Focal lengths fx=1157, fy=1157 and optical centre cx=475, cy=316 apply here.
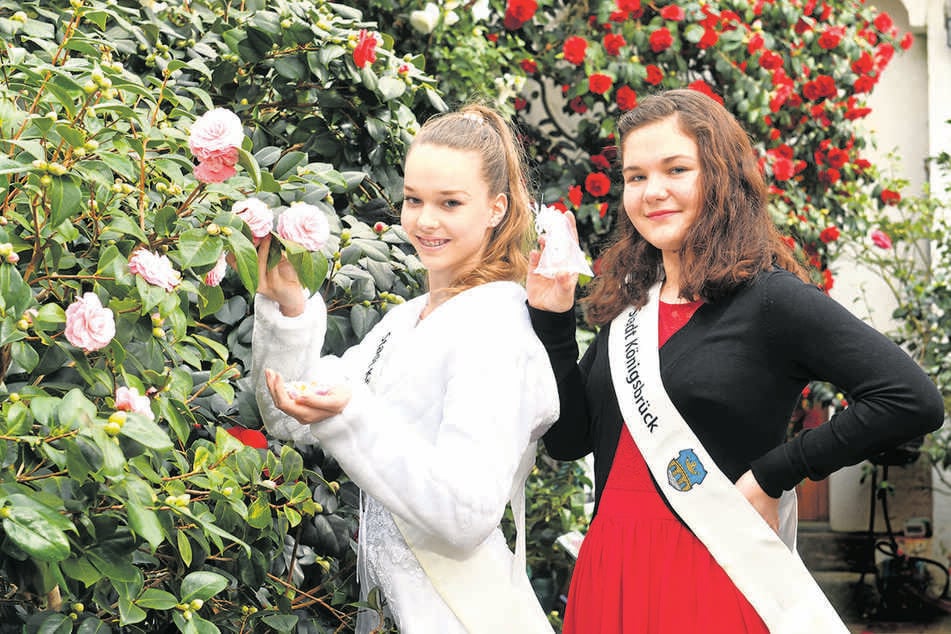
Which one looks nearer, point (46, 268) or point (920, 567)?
point (46, 268)

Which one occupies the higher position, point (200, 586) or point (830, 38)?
point (830, 38)

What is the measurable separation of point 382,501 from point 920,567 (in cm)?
485

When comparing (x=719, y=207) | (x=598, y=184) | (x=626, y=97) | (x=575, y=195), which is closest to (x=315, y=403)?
(x=719, y=207)

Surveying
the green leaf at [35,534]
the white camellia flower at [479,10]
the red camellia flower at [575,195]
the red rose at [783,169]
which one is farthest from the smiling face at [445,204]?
the red rose at [783,169]

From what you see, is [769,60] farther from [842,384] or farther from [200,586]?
[200,586]

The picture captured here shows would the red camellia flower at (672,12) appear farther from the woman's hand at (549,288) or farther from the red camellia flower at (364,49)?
the woman's hand at (549,288)

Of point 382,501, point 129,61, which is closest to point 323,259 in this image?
point 382,501

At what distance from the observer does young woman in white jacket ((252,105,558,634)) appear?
168 centimetres

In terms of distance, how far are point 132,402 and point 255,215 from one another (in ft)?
1.10

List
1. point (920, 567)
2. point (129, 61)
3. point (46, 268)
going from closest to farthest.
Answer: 1. point (46, 268)
2. point (129, 61)
3. point (920, 567)

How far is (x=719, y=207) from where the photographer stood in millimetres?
1985

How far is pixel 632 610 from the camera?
1.94 meters

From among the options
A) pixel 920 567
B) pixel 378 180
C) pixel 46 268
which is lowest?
pixel 920 567

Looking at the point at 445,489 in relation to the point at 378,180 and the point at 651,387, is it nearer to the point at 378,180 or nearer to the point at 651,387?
the point at 651,387
